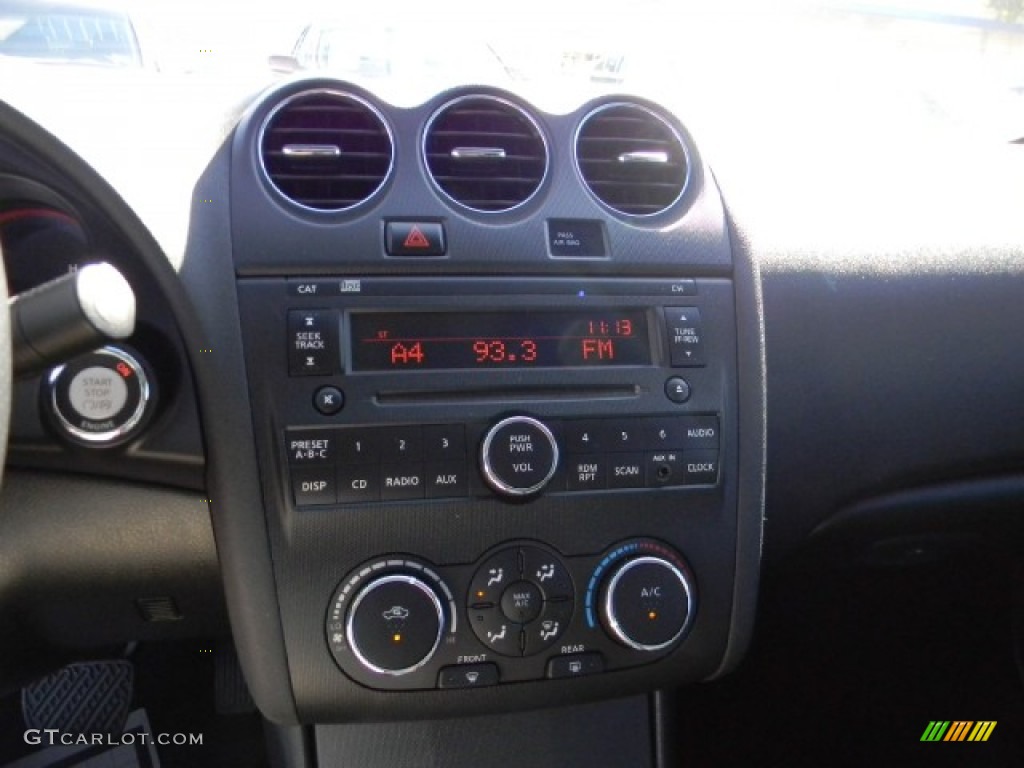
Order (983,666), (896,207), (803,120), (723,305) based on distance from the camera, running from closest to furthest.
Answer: (723,305), (896,207), (803,120), (983,666)

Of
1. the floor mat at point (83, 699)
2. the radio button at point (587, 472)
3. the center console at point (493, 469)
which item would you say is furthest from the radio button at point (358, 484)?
the floor mat at point (83, 699)

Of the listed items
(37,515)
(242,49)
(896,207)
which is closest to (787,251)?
(896,207)

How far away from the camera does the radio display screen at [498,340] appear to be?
117 centimetres

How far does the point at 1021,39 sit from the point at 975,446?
3.08 ft

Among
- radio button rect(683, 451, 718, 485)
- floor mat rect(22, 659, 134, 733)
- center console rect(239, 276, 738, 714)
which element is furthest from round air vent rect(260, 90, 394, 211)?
floor mat rect(22, 659, 134, 733)

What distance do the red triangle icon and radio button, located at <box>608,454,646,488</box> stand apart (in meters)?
0.34

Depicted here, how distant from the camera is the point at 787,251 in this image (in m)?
1.54

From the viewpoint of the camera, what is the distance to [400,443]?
1160mm

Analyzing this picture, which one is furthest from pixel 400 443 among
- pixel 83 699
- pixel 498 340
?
pixel 83 699

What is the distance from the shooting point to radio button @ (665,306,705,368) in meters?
1.25

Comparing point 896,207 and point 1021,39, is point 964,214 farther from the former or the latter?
point 1021,39

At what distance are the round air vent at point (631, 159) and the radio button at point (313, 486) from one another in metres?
0.50

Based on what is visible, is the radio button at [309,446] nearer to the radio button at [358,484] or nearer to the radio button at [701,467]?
the radio button at [358,484]

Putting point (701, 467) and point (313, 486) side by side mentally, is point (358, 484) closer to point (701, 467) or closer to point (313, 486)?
point (313, 486)
